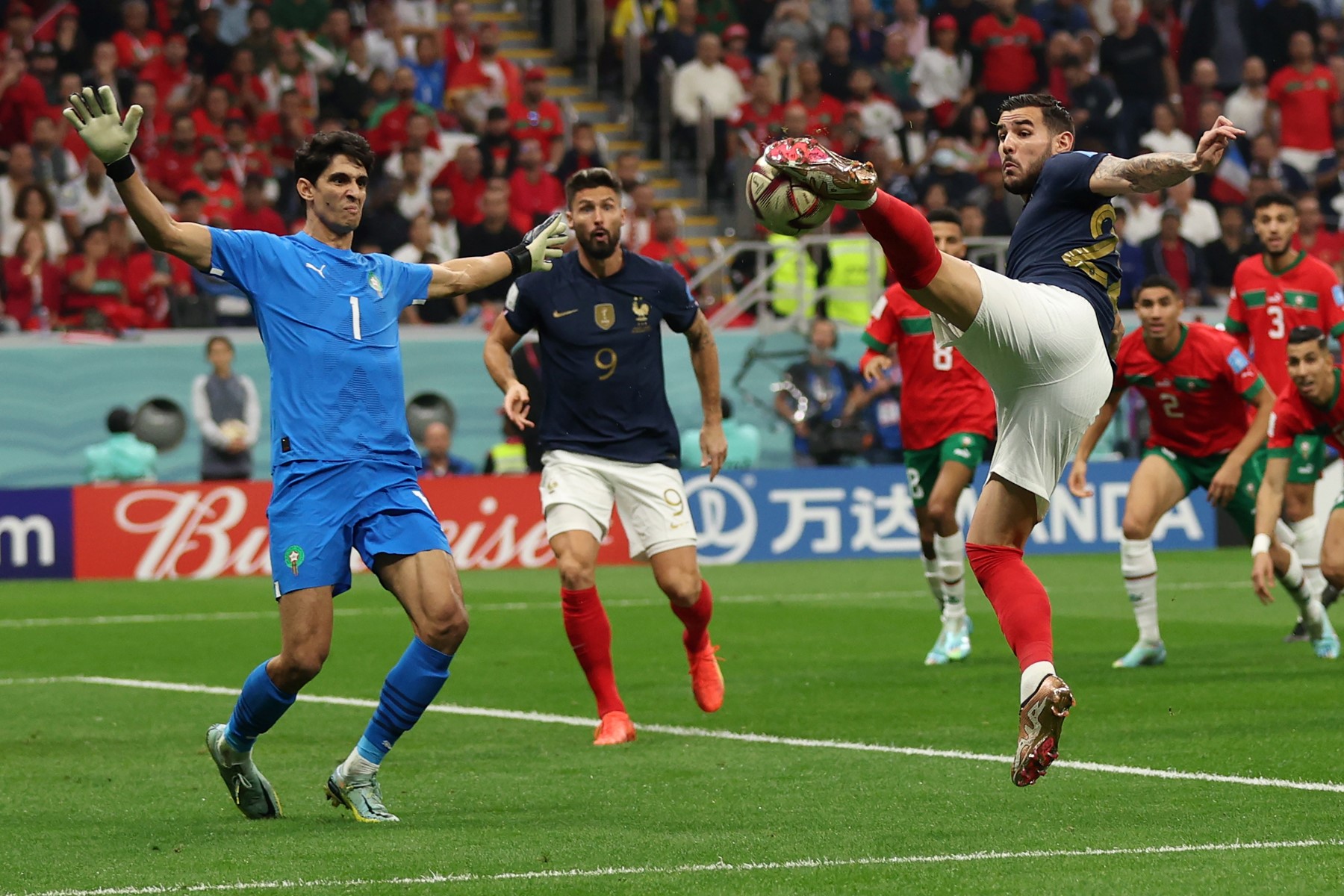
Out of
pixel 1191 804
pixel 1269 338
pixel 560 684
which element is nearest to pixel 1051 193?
pixel 1191 804

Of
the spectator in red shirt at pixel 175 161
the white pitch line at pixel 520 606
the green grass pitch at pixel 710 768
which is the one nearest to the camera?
the green grass pitch at pixel 710 768

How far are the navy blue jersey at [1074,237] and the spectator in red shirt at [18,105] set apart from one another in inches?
663

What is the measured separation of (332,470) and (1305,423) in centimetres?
616

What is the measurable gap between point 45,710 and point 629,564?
10409 millimetres

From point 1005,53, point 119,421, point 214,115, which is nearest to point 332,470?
point 119,421

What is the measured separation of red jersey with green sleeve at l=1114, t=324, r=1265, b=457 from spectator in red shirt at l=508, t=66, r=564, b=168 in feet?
42.5

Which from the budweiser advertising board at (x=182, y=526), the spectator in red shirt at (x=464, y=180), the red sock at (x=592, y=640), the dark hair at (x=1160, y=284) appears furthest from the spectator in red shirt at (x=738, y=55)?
the red sock at (x=592, y=640)

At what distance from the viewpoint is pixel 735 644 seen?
1320 centimetres

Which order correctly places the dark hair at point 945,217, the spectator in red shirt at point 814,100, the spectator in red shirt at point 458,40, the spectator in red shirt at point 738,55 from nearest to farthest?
the dark hair at point 945,217
the spectator in red shirt at point 814,100
the spectator in red shirt at point 458,40
the spectator in red shirt at point 738,55

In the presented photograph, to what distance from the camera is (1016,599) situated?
22.2 ft

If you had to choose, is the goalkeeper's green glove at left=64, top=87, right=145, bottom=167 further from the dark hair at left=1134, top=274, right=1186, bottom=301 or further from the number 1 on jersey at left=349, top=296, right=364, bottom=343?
the dark hair at left=1134, top=274, right=1186, bottom=301

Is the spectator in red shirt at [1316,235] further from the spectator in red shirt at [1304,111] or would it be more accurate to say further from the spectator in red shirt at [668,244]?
the spectator in red shirt at [668,244]

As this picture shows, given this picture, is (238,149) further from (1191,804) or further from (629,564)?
(1191,804)

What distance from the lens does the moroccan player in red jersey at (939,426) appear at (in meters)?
11.9
